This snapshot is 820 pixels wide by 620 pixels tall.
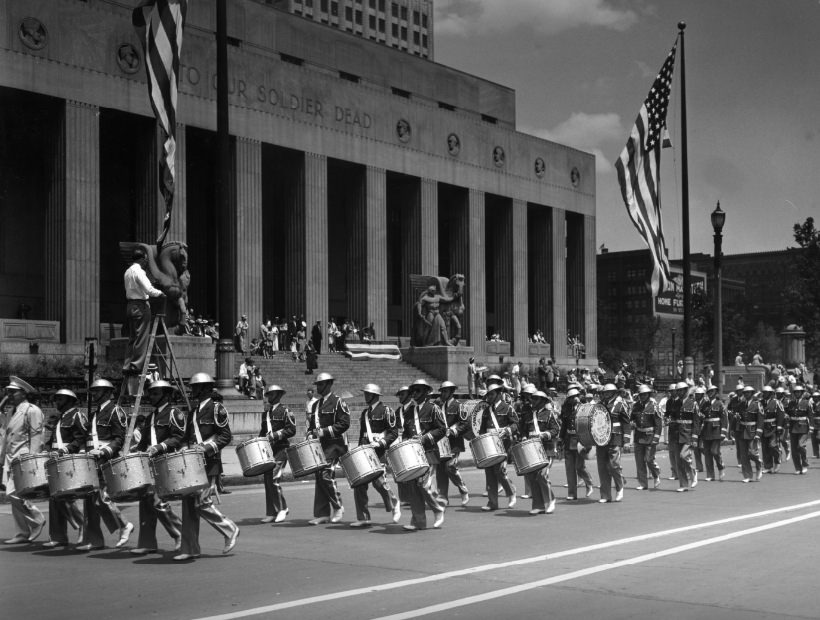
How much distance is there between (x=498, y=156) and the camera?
67.2m

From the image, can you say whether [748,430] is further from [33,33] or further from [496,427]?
[33,33]

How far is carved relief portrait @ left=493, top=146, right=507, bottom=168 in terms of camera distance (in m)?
67.1

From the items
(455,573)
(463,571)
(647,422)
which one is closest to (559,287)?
(647,422)

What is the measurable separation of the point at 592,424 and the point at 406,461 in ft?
17.1

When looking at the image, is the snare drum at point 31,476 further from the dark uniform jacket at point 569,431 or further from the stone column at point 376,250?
the stone column at point 376,250

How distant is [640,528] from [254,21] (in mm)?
48064

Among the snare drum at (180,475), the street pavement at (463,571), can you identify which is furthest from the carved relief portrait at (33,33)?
the snare drum at (180,475)

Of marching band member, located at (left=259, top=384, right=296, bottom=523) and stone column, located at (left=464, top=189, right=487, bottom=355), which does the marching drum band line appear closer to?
marching band member, located at (left=259, top=384, right=296, bottom=523)

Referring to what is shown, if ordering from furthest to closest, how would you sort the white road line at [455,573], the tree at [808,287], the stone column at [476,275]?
the stone column at [476,275], the tree at [808,287], the white road line at [455,573]

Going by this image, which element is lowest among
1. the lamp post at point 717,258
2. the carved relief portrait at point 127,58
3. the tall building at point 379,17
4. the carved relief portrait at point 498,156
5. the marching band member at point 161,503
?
the marching band member at point 161,503

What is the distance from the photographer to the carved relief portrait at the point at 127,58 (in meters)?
47.0

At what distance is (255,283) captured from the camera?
52.3m

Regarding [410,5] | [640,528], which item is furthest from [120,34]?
[410,5]

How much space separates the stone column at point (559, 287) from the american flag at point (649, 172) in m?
39.0
